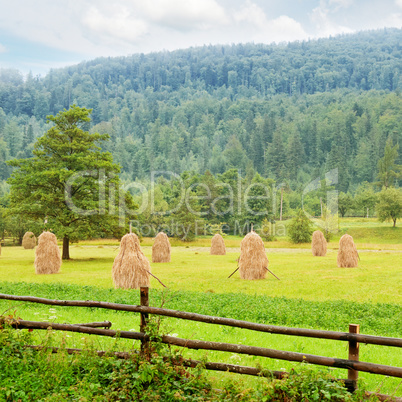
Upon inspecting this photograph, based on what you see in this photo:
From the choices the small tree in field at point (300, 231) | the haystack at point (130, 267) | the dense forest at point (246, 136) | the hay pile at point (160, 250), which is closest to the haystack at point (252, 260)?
the haystack at point (130, 267)

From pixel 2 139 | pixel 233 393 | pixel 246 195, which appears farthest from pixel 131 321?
pixel 2 139

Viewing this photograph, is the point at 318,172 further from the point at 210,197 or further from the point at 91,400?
the point at 91,400

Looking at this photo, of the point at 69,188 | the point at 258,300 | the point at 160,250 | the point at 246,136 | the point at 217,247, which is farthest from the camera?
the point at 246,136

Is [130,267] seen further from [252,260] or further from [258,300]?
[252,260]

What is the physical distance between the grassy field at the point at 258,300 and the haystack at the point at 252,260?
57cm

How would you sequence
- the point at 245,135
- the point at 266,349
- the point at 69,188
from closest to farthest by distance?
1. the point at 266,349
2. the point at 69,188
3. the point at 245,135

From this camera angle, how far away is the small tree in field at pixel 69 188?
94.5ft

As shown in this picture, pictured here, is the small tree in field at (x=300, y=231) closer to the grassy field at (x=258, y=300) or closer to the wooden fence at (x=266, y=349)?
the grassy field at (x=258, y=300)

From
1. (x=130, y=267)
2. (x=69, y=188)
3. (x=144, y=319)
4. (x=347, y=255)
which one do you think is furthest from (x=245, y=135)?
(x=144, y=319)

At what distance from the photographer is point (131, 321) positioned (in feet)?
31.9

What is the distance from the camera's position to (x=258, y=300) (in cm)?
1284

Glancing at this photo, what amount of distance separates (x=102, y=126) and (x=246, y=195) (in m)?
113

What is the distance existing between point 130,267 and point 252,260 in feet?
20.2

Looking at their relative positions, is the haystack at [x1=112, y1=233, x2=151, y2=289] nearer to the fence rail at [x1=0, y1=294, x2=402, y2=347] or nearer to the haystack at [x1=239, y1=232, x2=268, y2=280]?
the haystack at [x1=239, y1=232, x2=268, y2=280]
